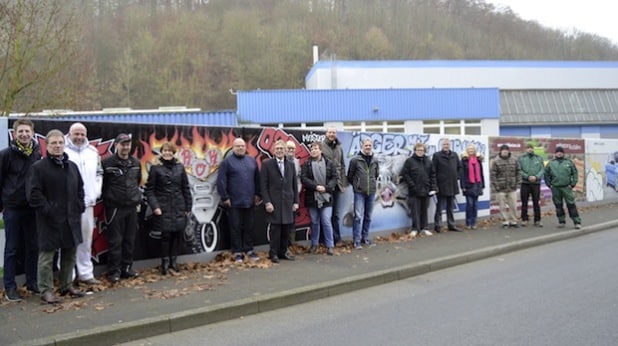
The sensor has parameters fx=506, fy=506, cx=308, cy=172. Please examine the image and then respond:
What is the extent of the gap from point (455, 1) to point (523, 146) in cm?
7660

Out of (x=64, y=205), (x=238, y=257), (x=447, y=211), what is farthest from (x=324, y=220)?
(x=64, y=205)

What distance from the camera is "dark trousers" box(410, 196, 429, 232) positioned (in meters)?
11.1

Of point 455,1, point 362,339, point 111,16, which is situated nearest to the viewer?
point 362,339

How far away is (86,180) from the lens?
6.47m

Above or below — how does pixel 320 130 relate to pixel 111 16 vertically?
below

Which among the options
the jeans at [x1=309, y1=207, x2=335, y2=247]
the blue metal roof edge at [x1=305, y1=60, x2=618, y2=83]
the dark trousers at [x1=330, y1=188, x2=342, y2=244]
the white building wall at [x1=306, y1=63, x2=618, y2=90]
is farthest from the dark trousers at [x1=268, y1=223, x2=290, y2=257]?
the blue metal roof edge at [x1=305, y1=60, x2=618, y2=83]

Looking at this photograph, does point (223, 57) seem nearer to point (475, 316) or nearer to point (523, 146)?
point (523, 146)

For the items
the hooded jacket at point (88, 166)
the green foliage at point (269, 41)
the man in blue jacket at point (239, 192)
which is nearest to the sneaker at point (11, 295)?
the hooded jacket at point (88, 166)

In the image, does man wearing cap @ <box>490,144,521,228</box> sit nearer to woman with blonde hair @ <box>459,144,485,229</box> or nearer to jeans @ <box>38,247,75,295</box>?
woman with blonde hair @ <box>459,144,485,229</box>

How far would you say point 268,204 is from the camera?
26.7ft

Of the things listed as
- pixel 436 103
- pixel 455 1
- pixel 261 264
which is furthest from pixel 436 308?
pixel 455 1

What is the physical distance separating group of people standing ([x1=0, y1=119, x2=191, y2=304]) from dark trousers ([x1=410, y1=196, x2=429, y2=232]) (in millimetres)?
5773

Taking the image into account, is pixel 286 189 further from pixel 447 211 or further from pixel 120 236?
pixel 447 211

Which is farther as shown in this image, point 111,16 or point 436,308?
point 111,16
